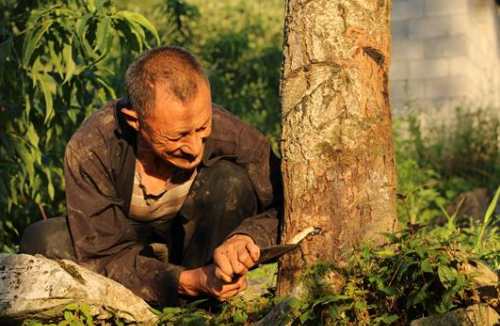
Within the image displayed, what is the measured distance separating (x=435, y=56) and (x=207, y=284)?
668 cm

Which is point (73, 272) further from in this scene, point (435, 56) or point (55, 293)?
point (435, 56)

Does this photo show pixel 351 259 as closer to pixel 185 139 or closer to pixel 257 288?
pixel 185 139

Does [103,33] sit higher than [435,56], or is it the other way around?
[103,33]

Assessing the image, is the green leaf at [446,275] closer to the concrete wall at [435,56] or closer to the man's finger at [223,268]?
the man's finger at [223,268]

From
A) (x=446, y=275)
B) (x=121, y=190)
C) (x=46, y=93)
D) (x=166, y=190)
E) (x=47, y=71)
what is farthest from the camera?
(x=47, y=71)

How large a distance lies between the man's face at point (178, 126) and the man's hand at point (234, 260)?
44 centimetres

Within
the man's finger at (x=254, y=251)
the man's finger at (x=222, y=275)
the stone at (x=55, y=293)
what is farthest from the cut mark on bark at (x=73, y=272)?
the man's finger at (x=254, y=251)

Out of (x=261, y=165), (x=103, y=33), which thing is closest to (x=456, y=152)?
(x=103, y=33)

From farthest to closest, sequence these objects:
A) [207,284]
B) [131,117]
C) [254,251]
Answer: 1. [131,117]
2. [207,284]
3. [254,251]

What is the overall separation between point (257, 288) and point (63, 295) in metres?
1.12

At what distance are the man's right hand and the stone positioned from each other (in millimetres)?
178

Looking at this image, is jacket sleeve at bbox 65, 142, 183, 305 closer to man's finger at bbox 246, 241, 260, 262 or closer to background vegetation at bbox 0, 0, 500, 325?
background vegetation at bbox 0, 0, 500, 325

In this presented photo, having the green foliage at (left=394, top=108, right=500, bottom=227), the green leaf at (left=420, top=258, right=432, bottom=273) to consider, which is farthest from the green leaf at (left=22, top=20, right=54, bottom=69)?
the green foliage at (left=394, top=108, right=500, bottom=227)

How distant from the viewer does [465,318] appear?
112 inches
